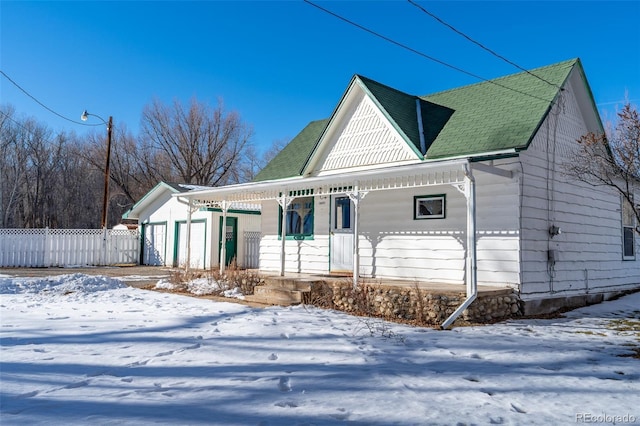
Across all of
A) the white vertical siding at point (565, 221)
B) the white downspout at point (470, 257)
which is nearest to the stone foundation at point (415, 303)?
the white downspout at point (470, 257)

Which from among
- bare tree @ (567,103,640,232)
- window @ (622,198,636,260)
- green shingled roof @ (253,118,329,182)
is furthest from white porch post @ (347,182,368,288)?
window @ (622,198,636,260)

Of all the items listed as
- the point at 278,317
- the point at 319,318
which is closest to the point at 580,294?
the point at 319,318

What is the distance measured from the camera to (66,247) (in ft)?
70.2

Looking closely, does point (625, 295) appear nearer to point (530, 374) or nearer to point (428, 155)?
point (428, 155)

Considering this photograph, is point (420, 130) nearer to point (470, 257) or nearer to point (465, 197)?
point (465, 197)

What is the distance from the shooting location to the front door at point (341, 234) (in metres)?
12.4

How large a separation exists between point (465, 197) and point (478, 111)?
2859mm

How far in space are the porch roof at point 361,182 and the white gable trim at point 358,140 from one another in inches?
31.0

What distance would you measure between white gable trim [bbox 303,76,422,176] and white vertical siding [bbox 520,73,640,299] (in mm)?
2853

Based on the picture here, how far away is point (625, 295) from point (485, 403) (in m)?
10.9

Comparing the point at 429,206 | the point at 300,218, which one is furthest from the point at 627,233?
the point at 300,218

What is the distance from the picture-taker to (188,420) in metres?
3.61

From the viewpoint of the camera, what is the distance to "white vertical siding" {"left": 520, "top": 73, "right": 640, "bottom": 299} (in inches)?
382

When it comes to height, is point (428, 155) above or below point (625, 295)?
above
